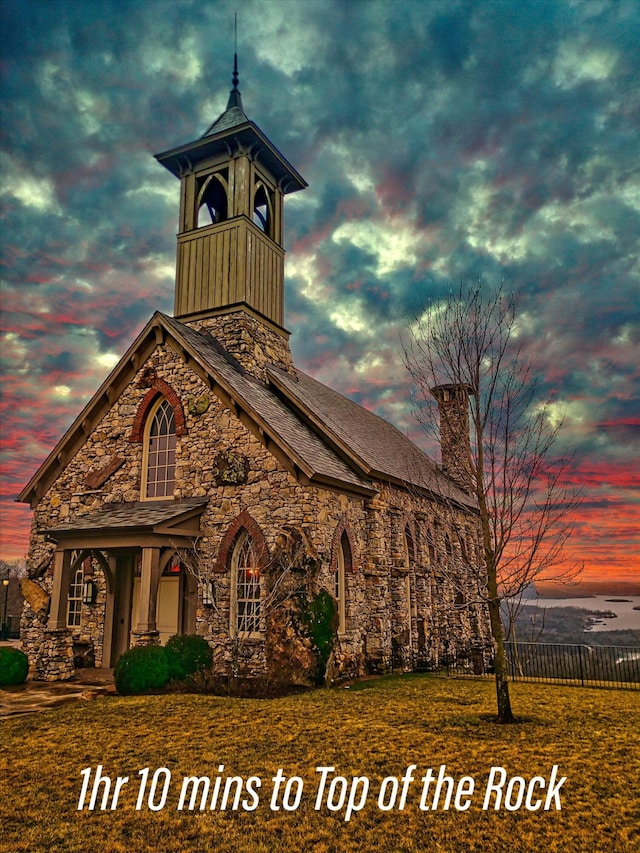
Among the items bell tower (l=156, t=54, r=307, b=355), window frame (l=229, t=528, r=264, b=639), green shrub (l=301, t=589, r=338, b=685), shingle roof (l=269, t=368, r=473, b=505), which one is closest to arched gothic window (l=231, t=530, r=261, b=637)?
window frame (l=229, t=528, r=264, b=639)

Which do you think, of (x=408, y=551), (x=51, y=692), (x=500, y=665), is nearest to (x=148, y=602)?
(x=51, y=692)

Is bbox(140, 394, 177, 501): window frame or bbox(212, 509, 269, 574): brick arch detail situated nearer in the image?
bbox(212, 509, 269, 574): brick arch detail

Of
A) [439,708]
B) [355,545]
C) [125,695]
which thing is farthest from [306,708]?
[355,545]

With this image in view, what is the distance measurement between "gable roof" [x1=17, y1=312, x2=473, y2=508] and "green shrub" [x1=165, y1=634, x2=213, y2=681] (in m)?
4.33

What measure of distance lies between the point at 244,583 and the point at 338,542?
2.49 metres

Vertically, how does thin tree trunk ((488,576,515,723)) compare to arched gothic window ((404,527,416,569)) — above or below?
below

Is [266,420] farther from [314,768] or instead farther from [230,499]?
[314,768]

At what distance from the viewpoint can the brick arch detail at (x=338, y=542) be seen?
15.0 m

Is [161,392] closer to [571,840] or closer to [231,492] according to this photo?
[231,492]

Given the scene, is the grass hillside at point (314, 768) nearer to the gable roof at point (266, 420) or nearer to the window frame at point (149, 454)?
the gable roof at point (266, 420)

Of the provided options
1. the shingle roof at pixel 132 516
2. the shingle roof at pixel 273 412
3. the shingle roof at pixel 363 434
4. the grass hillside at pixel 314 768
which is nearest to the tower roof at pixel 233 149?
the shingle roof at pixel 273 412

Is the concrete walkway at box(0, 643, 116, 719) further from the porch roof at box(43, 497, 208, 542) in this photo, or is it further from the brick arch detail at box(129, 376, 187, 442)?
the brick arch detail at box(129, 376, 187, 442)

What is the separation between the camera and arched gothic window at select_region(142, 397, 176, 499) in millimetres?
16578

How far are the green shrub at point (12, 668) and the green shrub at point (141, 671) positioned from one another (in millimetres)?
2734
